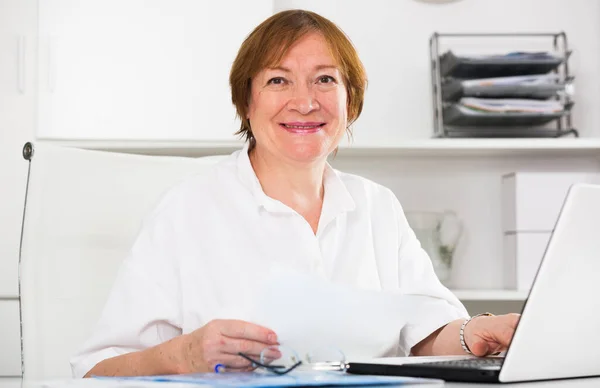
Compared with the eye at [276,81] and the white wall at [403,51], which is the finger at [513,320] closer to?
the eye at [276,81]

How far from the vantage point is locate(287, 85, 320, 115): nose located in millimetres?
1517

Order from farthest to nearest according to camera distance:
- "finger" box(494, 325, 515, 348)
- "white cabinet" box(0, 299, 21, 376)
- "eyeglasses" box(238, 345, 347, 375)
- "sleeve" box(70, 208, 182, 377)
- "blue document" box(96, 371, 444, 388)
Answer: "white cabinet" box(0, 299, 21, 376) → "sleeve" box(70, 208, 182, 377) → "finger" box(494, 325, 515, 348) → "eyeglasses" box(238, 345, 347, 375) → "blue document" box(96, 371, 444, 388)

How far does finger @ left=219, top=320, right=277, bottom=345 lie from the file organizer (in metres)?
1.53

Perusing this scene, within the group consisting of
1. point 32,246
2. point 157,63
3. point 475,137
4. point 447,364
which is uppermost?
point 157,63

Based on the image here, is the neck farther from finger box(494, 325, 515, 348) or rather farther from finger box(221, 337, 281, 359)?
finger box(221, 337, 281, 359)

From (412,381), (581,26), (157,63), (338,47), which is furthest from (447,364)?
(581,26)

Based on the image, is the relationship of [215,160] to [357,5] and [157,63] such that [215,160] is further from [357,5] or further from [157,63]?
[357,5]

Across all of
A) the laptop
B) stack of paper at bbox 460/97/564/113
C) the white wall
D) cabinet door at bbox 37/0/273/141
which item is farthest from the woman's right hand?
the white wall

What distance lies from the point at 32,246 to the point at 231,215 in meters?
0.38

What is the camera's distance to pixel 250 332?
0.91m

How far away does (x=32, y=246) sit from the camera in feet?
4.84

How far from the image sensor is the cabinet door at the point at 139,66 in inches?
87.1

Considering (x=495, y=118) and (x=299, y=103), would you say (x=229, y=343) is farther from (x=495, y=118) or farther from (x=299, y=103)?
(x=495, y=118)

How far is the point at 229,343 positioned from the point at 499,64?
1.61 meters
